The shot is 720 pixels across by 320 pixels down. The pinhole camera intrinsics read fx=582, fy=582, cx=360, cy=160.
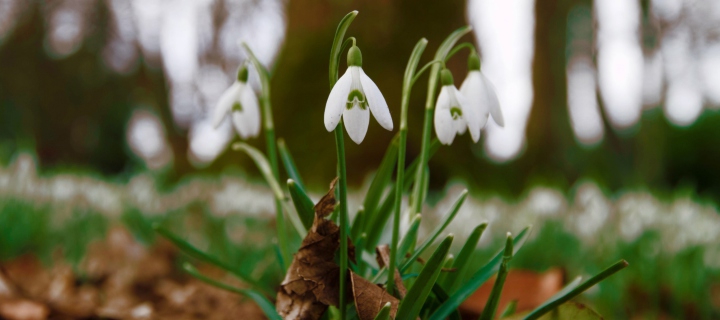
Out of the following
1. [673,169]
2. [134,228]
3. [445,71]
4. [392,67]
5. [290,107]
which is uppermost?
[673,169]

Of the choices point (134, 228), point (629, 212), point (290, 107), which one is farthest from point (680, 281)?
point (290, 107)

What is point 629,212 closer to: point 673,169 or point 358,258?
point 358,258

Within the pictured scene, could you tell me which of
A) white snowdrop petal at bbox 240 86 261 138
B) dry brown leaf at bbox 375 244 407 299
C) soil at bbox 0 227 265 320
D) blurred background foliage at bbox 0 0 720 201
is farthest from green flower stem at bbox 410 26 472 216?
blurred background foliage at bbox 0 0 720 201

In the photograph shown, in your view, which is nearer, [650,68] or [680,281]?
[680,281]

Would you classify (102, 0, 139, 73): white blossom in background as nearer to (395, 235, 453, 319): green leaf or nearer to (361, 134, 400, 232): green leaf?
(361, 134, 400, 232): green leaf

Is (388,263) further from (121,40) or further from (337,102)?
(121,40)

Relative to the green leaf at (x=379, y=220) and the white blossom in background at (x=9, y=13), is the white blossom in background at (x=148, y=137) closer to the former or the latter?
the white blossom in background at (x=9, y=13)

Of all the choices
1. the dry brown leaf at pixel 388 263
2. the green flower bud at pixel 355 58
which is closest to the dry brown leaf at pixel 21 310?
the dry brown leaf at pixel 388 263
